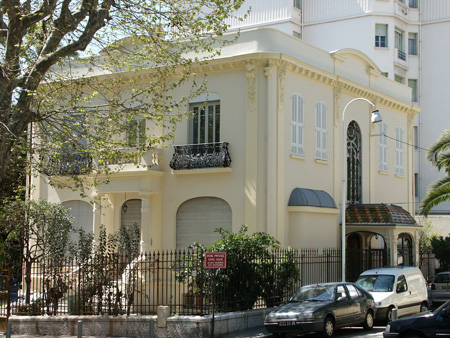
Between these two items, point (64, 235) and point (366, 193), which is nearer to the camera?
point (64, 235)

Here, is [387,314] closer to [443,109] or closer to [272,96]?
[272,96]

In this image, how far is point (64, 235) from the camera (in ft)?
79.3

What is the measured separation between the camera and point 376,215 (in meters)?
27.2

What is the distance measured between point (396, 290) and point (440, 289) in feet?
20.4

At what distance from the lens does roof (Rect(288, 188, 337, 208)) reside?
80.6ft

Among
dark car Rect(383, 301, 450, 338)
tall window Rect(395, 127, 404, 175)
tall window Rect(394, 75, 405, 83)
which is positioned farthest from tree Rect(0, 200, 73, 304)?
tall window Rect(394, 75, 405, 83)

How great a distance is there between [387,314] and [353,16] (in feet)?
83.4

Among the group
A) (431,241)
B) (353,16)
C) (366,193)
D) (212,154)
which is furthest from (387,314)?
(353,16)

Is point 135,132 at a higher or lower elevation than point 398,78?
lower

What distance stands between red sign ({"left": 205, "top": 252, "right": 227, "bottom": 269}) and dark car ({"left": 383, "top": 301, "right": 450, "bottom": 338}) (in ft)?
15.1

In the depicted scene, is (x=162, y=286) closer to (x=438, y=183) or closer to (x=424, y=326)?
(x=424, y=326)

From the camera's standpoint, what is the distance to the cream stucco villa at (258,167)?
78.8 ft

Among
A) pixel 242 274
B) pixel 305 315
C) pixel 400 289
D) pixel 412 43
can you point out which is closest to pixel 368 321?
pixel 400 289

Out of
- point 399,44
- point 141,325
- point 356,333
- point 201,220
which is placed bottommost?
point 356,333
